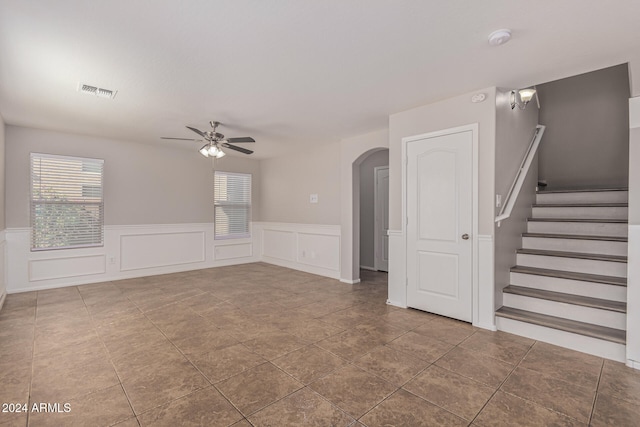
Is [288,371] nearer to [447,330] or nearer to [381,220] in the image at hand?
[447,330]

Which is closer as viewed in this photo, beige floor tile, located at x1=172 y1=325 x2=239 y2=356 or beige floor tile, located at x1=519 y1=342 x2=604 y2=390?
beige floor tile, located at x1=519 y1=342 x2=604 y2=390

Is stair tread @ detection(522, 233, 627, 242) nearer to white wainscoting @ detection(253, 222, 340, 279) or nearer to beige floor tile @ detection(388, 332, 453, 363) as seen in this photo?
beige floor tile @ detection(388, 332, 453, 363)

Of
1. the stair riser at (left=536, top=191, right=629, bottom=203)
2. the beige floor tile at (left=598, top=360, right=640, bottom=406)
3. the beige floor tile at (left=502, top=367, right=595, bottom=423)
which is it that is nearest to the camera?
the beige floor tile at (left=502, top=367, right=595, bottom=423)

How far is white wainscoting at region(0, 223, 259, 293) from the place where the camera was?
4.66 metres

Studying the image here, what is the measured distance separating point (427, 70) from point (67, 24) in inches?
111

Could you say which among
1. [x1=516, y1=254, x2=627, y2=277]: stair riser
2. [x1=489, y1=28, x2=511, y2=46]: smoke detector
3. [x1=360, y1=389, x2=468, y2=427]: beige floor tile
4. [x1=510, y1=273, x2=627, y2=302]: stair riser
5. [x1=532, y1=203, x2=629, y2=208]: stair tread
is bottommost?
[x1=360, y1=389, x2=468, y2=427]: beige floor tile

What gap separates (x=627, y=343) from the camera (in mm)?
2434


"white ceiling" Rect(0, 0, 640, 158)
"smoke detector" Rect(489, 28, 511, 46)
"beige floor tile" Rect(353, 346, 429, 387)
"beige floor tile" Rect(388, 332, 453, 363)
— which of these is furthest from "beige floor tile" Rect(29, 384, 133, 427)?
"smoke detector" Rect(489, 28, 511, 46)

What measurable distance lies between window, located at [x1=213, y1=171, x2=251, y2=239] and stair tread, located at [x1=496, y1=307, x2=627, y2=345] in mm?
5560

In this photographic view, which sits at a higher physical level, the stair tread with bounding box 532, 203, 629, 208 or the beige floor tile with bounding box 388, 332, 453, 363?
the stair tread with bounding box 532, 203, 629, 208

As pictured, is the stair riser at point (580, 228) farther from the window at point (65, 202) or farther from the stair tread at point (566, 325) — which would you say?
the window at point (65, 202)

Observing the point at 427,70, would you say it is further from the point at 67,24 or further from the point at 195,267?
the point at 195,267

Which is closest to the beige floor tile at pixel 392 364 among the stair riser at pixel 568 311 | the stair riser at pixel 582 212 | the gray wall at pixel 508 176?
the gray wall at pixel 508 176

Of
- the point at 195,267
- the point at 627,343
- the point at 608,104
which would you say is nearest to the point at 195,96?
the point at 195,267
